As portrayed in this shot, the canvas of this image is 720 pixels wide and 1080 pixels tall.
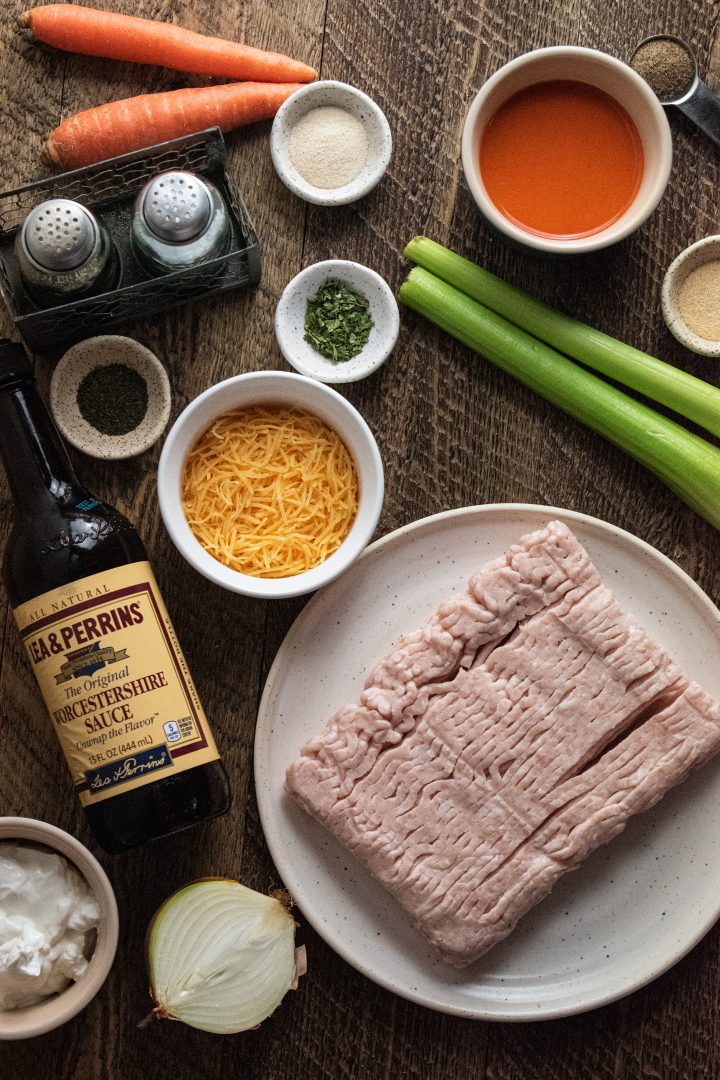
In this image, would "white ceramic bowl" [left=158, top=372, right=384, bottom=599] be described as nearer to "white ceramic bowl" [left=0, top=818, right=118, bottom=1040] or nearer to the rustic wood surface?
the rustic wood surface

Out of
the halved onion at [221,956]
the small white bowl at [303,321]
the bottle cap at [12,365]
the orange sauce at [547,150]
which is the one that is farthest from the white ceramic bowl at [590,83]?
the halved onion at [221,956]

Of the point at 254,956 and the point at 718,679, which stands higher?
the point at 718,679

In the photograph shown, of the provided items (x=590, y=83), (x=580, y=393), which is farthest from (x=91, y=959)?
(x=590, y=83)

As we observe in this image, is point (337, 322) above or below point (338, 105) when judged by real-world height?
below

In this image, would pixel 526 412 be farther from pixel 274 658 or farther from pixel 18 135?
pixel 18 135

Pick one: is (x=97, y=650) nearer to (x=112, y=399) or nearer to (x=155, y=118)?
(x=112, y=399)

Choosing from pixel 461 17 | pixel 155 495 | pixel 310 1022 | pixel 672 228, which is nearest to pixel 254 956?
pixel 310 1022
